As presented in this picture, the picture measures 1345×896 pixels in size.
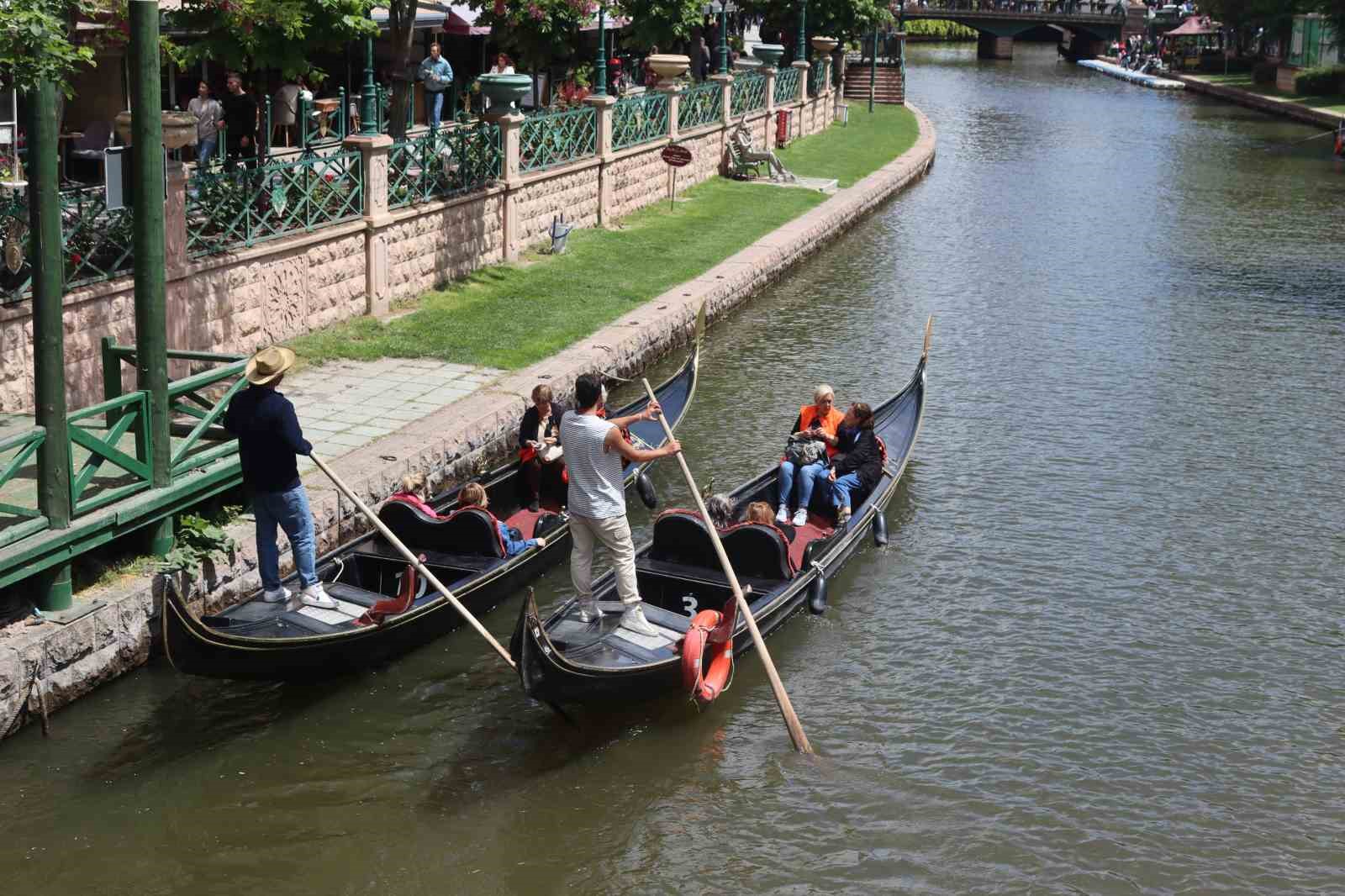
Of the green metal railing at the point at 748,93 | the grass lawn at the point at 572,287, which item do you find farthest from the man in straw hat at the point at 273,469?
the green metal railing at the point at 748,93

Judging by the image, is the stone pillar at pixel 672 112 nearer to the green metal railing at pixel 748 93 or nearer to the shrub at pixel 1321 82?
the green metal railing at pixel 748 93

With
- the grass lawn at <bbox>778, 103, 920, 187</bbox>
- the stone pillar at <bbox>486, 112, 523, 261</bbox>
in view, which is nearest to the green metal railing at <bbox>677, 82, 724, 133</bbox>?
the grass lawn at <bbox>778, 103, 920, 187</bbox>

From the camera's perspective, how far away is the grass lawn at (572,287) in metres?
17.9

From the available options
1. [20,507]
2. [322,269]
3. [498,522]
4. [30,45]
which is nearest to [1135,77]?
[322,269]

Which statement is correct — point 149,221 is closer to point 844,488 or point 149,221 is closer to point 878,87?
point 844,488

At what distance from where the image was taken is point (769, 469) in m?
14.1

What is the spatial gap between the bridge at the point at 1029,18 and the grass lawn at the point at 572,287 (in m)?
70.5

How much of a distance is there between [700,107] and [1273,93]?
43980 mm

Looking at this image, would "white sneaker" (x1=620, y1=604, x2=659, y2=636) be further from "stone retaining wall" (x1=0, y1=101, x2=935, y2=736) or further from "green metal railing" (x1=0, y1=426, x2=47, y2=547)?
"green metal railing" (x1=0, y1=426, x2=47, y2=547)

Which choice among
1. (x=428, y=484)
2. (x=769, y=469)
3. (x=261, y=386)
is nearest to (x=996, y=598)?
(x=769, y=469)

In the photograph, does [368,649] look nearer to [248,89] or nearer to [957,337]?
[957,337]

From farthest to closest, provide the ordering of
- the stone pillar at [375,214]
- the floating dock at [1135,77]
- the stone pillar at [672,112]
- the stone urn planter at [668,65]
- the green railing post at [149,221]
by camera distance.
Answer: the floating dock at [1135,77]
the stone pillar at [672,112]
the stone urn planter at [668,65]
the stone pillar at [375,214]
the green railing post at [149,221]

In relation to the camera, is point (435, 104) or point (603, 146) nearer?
point (603, 146)

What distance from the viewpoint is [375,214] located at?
19.0 metres
